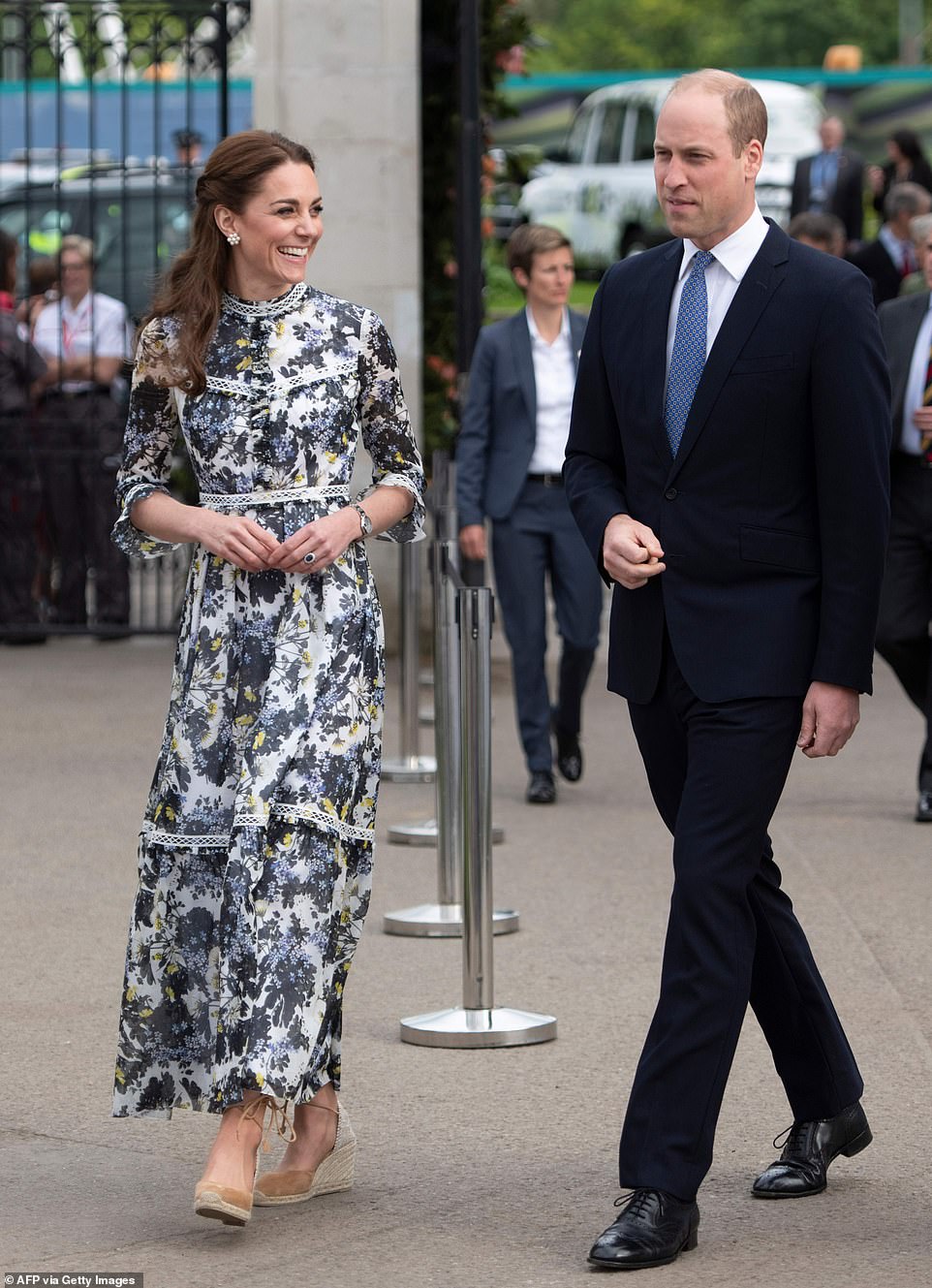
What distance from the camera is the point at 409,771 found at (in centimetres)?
939

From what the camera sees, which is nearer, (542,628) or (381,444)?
(381,444)

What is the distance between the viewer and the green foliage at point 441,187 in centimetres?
1237

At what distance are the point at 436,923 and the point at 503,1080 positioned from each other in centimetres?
150

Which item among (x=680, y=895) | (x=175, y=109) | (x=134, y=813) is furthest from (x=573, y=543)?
(x=175, y=109)

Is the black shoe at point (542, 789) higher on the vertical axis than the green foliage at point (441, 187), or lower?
lower

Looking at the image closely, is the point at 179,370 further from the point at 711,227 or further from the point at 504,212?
the point at 504,212

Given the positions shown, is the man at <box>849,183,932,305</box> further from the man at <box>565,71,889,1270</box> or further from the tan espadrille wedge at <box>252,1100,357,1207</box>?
the tan espadrille wedge at <box>252,1100,357,1207</box>

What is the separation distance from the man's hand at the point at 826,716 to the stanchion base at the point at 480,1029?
1758mm

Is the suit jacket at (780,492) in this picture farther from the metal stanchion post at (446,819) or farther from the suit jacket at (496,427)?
the suit jacket at (496,427)

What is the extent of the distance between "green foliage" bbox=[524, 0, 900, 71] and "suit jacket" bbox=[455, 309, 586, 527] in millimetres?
54136

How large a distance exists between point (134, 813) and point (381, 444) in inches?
169

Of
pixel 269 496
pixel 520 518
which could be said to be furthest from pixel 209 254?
pixel 520 518

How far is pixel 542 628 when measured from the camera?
9.07 m

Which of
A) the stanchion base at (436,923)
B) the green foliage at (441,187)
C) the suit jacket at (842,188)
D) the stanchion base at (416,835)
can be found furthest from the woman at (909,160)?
the stanchion base at (436,923)
